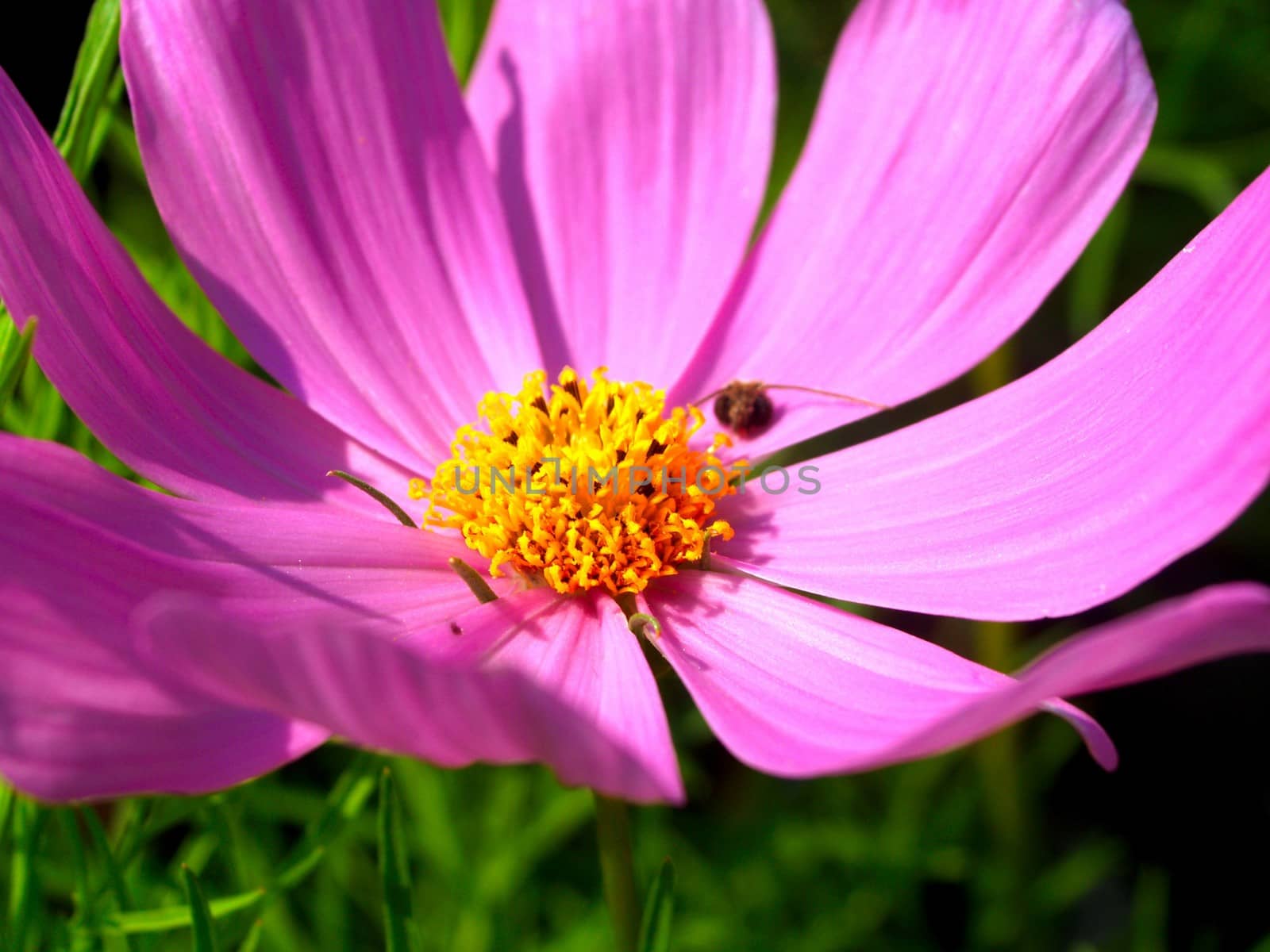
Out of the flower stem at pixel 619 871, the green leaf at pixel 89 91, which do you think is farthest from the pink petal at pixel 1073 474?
the green leaf at pixel 89 91

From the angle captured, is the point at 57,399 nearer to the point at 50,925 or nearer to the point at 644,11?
the point at 50,925

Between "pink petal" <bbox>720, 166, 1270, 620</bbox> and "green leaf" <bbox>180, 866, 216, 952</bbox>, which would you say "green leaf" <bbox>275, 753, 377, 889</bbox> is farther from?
"pink petal" <bbox>720, 166, 1270, 620</bbox>

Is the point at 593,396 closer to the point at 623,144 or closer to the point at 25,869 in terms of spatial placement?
the point at 623,144

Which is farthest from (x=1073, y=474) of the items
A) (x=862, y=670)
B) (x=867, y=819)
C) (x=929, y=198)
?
(x=867, y=819)

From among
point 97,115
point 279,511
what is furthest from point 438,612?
point 97,115

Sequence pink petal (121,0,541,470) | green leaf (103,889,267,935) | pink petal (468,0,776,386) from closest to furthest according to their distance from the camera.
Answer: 1. green leaf (103,889,267,935)
2. pink petal (121,0,541,470)
3. pink petal (468,0,776,386)

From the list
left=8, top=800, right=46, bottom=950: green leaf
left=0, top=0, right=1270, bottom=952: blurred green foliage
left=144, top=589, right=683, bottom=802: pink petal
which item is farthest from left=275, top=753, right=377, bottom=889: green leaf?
left=144, top=589, right=683, bottom=802: pink petal
